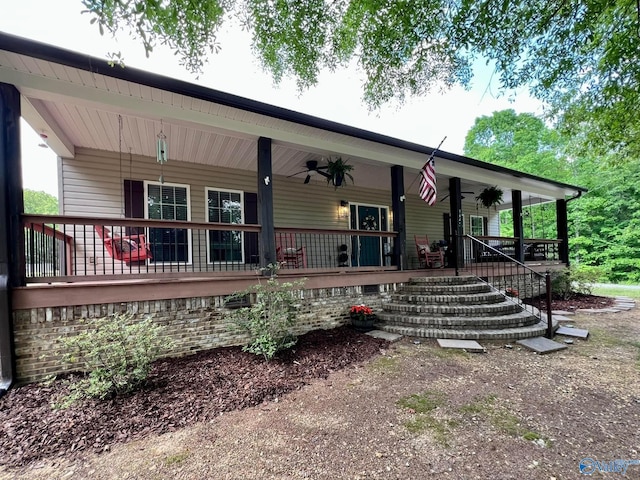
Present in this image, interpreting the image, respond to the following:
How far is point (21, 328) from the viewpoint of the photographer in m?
3.34

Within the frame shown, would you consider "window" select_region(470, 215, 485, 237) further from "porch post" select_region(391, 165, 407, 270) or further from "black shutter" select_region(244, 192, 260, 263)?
"black shutter" select_region(244, 192, 260, 263)

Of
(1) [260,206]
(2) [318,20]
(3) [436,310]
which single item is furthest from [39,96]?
(3) [436,310]

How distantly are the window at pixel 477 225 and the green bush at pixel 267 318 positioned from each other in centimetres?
1025

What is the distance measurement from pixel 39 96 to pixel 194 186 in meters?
3.16

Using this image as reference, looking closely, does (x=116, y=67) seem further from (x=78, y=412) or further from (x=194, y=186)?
(x=78, y=412)

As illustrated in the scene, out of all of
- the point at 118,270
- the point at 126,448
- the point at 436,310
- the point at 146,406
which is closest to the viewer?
the point at 126,448

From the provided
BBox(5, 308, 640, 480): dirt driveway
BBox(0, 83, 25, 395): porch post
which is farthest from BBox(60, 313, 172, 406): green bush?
BBox(5, 308, 640, 480): dirt driveway

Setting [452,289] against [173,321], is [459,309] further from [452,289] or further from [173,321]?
[173,321]

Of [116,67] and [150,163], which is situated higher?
[116,67]

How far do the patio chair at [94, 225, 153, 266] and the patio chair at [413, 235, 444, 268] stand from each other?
715 centimetres

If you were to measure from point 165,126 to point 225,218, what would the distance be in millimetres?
2522

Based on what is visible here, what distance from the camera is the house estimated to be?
11.3 ft

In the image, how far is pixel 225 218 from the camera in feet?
23.3

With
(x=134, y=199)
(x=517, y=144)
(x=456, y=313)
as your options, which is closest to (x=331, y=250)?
(x=456, y=313)
